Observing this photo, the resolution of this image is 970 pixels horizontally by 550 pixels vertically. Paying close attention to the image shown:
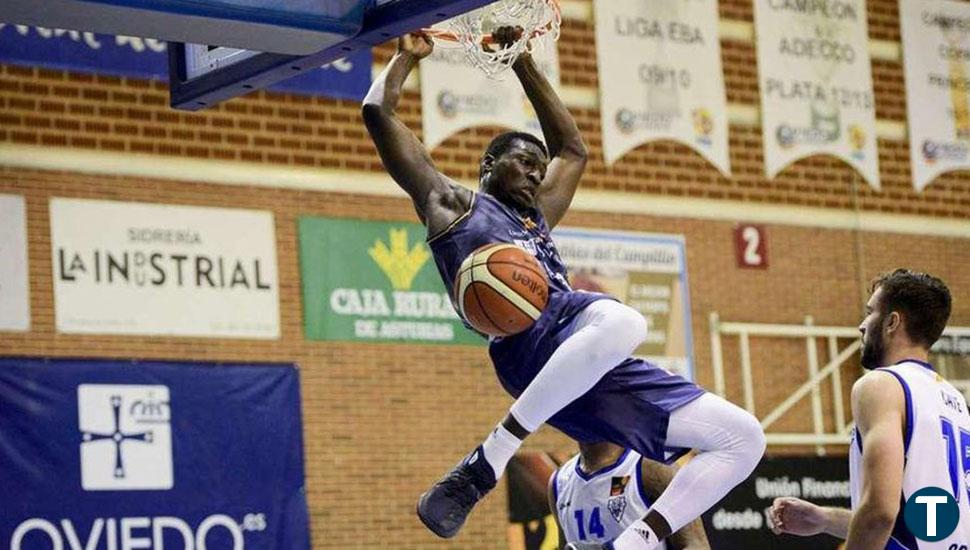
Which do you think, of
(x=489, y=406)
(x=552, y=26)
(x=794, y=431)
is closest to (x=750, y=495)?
(x=794, y=431)

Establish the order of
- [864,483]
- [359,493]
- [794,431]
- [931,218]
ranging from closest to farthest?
[864,483] < [359,493] < [794,431] < [931,218]

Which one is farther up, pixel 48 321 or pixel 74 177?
pixel 74 177

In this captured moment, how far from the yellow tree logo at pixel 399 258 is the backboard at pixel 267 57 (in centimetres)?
750

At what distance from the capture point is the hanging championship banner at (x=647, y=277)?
52.6 feet

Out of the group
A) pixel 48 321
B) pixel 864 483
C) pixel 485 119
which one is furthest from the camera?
pixel 485 119

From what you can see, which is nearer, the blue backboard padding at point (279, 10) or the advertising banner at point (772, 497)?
the blue backboard padding at point (279, 10)

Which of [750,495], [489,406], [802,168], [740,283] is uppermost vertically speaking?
[802,168]

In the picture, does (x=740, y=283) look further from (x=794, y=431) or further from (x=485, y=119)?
(x=485, y=119)

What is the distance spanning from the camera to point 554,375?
20.0 ft

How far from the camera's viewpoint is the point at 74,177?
13.7m

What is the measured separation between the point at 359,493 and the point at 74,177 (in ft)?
11.7

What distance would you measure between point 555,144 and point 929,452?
2.20m

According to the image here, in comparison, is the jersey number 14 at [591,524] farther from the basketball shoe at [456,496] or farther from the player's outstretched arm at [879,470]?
the player's outstretched arm at [879,470]

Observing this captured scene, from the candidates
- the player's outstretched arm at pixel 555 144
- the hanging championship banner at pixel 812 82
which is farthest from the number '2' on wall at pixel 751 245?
the player's outstretched arm at pixel 555 144
